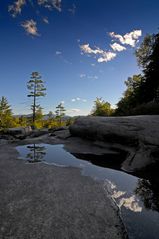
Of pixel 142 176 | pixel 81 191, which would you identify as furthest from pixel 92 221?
pixel 142 176

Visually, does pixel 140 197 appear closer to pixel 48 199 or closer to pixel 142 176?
pixel 142 176

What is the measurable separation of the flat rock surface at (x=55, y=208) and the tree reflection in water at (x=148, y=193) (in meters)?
0.93

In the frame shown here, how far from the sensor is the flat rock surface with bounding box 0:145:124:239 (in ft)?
9.11

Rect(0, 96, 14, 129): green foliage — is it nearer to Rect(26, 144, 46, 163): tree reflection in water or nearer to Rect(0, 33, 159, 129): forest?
Rect(0, 33, 159, 129): forest

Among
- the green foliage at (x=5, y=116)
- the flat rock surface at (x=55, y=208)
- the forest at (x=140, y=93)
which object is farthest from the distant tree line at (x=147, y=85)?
the green foliage at (x=5, y=116)

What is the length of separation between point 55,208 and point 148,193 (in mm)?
2526

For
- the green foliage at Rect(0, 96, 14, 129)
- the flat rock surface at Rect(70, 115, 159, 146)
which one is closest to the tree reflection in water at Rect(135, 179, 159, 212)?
the flat rock surface at Rect(70, 115, 159, 146)

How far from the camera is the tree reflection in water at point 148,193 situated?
152 inches

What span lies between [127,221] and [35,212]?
1.79 metres

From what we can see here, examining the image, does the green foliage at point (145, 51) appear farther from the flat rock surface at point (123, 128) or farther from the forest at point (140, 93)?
the flat rock surface at point (123, 128)

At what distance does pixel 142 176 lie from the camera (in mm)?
5891

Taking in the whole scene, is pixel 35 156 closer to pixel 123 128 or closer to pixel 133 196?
pixel 123 128

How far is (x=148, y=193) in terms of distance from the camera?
446cm

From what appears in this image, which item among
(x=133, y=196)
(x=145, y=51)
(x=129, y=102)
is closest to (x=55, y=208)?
(x=133, y=196)
